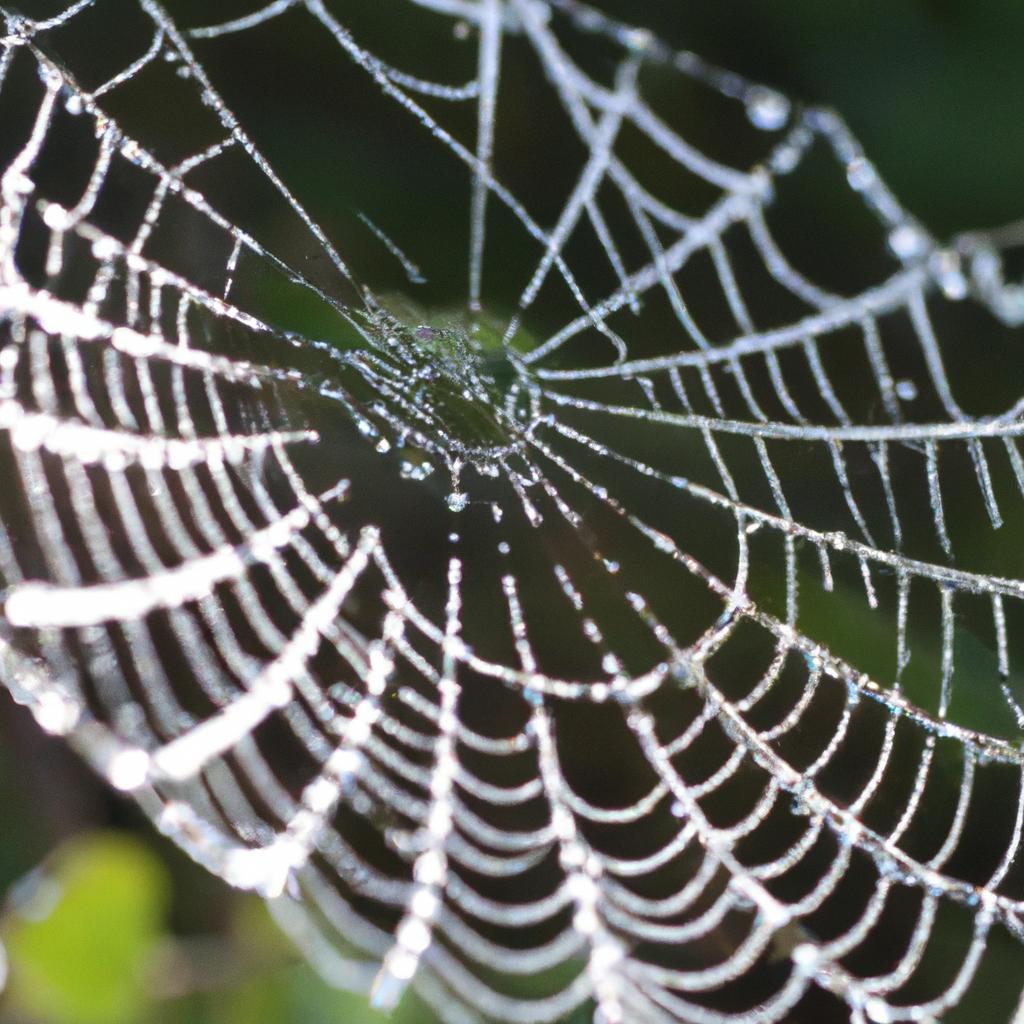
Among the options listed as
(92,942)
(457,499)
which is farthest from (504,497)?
(92,942)

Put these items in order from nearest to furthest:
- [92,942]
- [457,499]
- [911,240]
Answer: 1. [911,240]
2. [92,942]
3. [457,499]

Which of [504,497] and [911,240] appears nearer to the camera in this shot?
[911,240]

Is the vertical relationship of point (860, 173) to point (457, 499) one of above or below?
above

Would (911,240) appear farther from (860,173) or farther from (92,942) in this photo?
(92,942)

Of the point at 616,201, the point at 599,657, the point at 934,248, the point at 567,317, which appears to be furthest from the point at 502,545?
the point at 934,248

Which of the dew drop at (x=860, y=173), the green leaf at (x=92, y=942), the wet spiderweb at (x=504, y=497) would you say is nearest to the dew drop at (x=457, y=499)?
the wet spiderweb at (x=504, y=497)

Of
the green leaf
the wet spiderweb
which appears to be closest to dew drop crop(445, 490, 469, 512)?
the wet spiderweb

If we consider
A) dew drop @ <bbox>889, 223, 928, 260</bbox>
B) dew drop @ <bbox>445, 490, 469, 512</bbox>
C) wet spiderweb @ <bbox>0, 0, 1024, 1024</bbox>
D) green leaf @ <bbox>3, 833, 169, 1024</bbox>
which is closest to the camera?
dew drop @ <bbox>889, 223, 928, 260</bbox>

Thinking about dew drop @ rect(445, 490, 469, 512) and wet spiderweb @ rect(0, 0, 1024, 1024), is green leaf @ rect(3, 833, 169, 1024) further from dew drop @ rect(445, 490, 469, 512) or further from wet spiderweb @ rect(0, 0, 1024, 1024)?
dew drop @ rect(445, 490, 469, 512)
